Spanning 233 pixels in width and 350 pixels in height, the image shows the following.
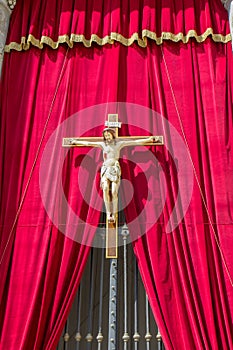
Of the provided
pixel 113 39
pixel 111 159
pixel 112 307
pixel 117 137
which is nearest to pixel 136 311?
pixel 112 307

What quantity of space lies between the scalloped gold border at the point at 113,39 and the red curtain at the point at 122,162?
0.13 ft

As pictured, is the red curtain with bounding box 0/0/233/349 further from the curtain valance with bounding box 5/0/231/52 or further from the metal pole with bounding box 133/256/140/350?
the metal pole with bounding box 133/256/140/350

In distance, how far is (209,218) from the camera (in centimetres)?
595

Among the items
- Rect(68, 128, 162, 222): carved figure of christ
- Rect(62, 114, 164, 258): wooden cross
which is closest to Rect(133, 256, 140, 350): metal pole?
Rect(62, 114, 164, 258): wooden cross

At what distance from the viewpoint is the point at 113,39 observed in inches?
277

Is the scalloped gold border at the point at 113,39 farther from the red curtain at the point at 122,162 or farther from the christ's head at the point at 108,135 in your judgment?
the christ's head at the point at 108,135

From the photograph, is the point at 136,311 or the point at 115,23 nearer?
the point at 136,311

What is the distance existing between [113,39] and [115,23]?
0.26 meters

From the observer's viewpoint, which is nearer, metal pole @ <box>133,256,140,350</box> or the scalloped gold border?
metal pole @ <box>133,256,140,350</box>

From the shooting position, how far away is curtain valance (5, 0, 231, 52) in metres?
7.07

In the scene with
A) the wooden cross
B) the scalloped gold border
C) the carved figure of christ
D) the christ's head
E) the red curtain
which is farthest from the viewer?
the scalloped gold border

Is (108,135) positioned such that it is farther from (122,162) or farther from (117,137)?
(122,162)

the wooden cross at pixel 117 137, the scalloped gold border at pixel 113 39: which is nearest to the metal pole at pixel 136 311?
the wooden cross at pixel 117 137

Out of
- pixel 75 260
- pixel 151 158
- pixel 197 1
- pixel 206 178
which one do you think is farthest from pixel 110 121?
pixel 197 1
